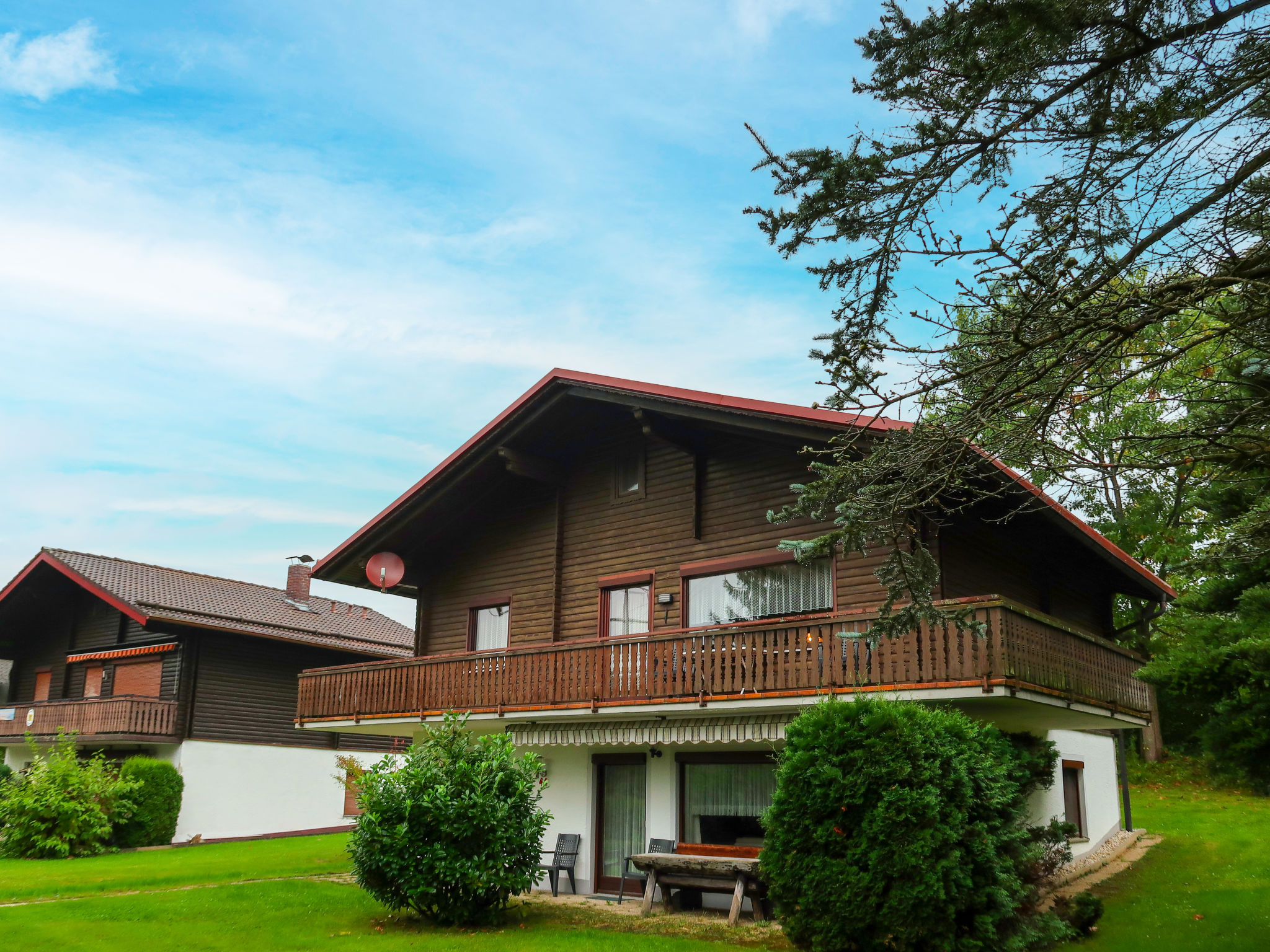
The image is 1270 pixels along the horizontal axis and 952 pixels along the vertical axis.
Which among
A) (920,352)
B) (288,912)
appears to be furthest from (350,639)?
(920,352)

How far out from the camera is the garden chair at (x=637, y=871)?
16.1 metres

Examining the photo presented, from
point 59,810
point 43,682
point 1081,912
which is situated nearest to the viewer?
point 1081,912

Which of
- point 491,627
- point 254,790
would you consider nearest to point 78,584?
point 254,790

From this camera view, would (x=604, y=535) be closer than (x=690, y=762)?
No

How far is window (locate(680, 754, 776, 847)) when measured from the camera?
51.3 ft

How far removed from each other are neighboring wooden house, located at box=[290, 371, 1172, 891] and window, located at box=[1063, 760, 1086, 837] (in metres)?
0.05

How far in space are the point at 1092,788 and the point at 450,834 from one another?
11.1m

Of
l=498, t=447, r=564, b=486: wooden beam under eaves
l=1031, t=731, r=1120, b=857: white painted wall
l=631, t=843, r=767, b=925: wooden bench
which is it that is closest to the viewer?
l=631, t=843, r=767, b=925: wooden bench

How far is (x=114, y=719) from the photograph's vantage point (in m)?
25.2

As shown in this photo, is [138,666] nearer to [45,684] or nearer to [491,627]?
[45,684]

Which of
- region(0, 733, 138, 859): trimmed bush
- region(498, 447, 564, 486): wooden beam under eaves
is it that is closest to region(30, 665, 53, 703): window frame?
region(0, 733, 138, 859): trimmed bush

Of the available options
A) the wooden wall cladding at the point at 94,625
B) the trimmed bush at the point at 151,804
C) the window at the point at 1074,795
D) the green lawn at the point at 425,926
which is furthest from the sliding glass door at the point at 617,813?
the wooden wall cladding at the point at 94,625

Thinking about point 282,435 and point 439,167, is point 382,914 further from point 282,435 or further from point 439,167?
point 282,435

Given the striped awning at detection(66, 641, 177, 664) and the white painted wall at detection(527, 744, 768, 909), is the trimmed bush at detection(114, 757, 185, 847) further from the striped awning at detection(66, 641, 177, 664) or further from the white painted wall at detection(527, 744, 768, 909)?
the white painted wall at detection(527, 744, 768, 909)
